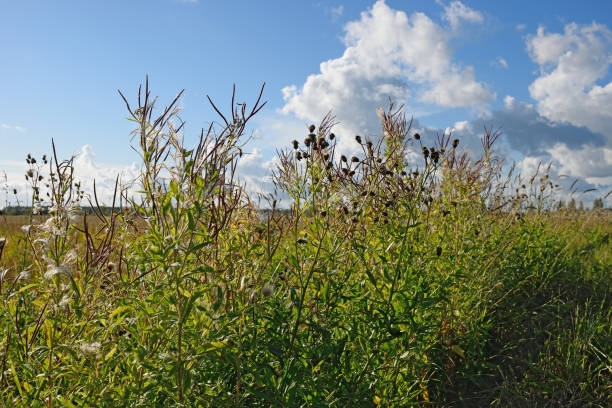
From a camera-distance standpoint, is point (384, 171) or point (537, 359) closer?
point (384, 171)

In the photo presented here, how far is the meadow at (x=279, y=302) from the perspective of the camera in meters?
2.04

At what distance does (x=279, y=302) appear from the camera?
109 inches

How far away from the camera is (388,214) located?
3.47 metres

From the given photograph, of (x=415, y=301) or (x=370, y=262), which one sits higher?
(x=370, y=262)

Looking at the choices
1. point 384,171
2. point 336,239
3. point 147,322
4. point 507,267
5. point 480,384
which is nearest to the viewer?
point 147,322

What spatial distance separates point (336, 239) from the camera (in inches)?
113

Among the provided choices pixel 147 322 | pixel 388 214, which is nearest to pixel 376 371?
pixel 388 214

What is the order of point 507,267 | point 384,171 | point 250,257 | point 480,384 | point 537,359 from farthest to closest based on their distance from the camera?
point 507,267
point 537,359
point 480,384
point 384,171
point 250,257

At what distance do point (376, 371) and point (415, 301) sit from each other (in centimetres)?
54

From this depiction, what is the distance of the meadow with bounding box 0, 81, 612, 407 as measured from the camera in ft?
6.71

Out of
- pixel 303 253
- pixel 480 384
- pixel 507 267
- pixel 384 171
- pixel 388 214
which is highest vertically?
pixel 384 171

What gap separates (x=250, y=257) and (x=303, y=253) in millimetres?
763

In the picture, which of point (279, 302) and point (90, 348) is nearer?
point (90, 348)

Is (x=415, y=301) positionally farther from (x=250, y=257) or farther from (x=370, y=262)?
(x=250, y=257)
